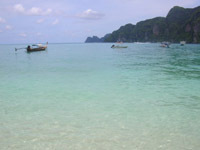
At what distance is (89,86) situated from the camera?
54.3ft

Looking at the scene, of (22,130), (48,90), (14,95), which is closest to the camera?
(22,130)

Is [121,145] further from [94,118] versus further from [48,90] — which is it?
[48,90]

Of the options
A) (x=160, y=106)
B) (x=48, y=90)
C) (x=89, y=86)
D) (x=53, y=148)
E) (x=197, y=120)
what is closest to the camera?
(x=53, y=148)

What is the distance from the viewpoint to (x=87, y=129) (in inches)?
321

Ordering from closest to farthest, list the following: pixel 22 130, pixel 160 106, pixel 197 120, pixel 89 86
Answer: pixel 22 130
pixel 197 120
pixel 160 106
pixel 89 86

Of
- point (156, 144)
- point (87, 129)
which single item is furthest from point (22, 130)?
point (156, 144)

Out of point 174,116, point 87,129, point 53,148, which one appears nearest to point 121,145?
point 87,129

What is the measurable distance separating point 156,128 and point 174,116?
182 cm

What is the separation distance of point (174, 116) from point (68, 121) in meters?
5.07

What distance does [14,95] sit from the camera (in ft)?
45.2

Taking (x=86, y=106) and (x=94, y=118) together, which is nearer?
(x=94, y=118)

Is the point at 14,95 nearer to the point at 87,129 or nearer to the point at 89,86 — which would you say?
the point at 89,86

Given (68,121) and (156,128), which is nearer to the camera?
(156,128)

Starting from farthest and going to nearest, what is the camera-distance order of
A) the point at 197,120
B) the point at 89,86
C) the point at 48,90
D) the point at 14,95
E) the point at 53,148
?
the point at 89,86, the point at 48,90, the point at 14,95, the point at 197,120, the point at 53,148
